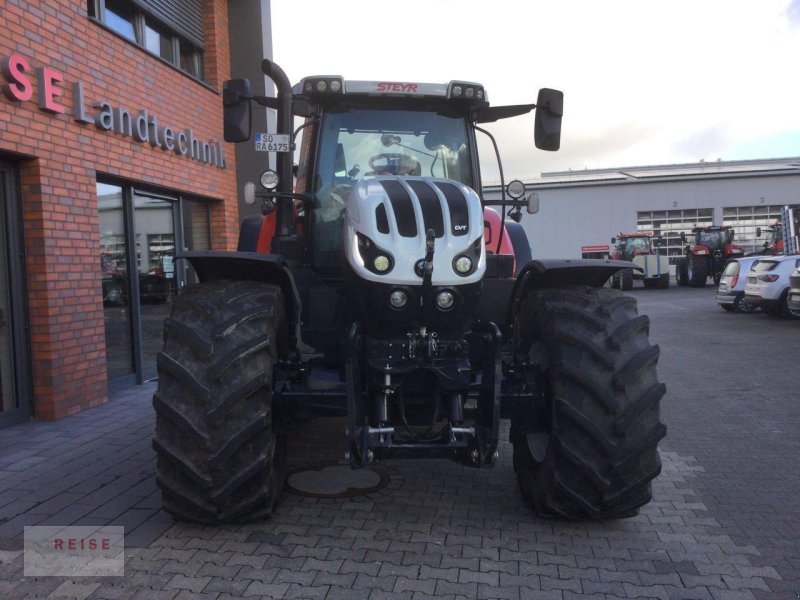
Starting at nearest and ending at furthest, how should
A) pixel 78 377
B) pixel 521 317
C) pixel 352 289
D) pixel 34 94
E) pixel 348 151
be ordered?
pixel 352 289 → pixel 521 317 → pixel 348 151 → pixel 34 94 → pixel 78 377

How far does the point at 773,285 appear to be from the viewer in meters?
Result: 15.4

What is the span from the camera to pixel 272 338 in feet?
12.5

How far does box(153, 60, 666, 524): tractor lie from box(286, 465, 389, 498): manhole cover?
481 mm

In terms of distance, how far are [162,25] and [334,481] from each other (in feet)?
22.7

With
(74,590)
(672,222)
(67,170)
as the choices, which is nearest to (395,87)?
(74,590)

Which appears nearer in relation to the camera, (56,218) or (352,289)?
(352,289)

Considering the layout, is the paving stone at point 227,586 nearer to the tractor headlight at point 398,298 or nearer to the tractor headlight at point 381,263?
the tractor headlight at point 398,298

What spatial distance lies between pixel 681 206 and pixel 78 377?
34438mm

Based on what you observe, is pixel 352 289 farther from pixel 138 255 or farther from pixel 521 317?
pixel 138 255

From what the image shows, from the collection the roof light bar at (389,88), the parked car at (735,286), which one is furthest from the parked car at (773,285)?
the roof light bar at (389,88)

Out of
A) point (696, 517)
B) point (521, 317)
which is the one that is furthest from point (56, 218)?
point (696, 517)

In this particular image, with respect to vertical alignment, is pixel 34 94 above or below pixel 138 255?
above

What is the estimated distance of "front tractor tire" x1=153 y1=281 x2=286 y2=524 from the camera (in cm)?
350

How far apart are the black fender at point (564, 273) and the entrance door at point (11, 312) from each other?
4516 mm
